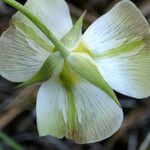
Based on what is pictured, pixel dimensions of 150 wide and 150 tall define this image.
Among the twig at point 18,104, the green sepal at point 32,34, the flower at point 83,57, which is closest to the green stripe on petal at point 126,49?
the flower at point 83,57

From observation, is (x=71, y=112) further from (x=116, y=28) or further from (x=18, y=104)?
Result: (x=18, y=104)

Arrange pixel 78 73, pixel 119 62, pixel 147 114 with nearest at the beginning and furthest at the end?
pixel 78 73 → pixel 119 62 → pixel 147 114

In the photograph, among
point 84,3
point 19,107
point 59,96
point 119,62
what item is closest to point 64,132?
point 59,96

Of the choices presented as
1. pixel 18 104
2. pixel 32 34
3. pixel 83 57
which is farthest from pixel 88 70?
pixel 18 104

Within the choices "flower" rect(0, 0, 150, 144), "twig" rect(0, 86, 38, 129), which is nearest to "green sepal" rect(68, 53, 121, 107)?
"flower" rect(0, 0, 150, 144)

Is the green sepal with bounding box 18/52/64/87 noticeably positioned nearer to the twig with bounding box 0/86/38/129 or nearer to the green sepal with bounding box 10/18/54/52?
the green sepal with bounding box 10/18/54/52

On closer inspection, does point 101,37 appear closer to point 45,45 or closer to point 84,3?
A: point 45,45
